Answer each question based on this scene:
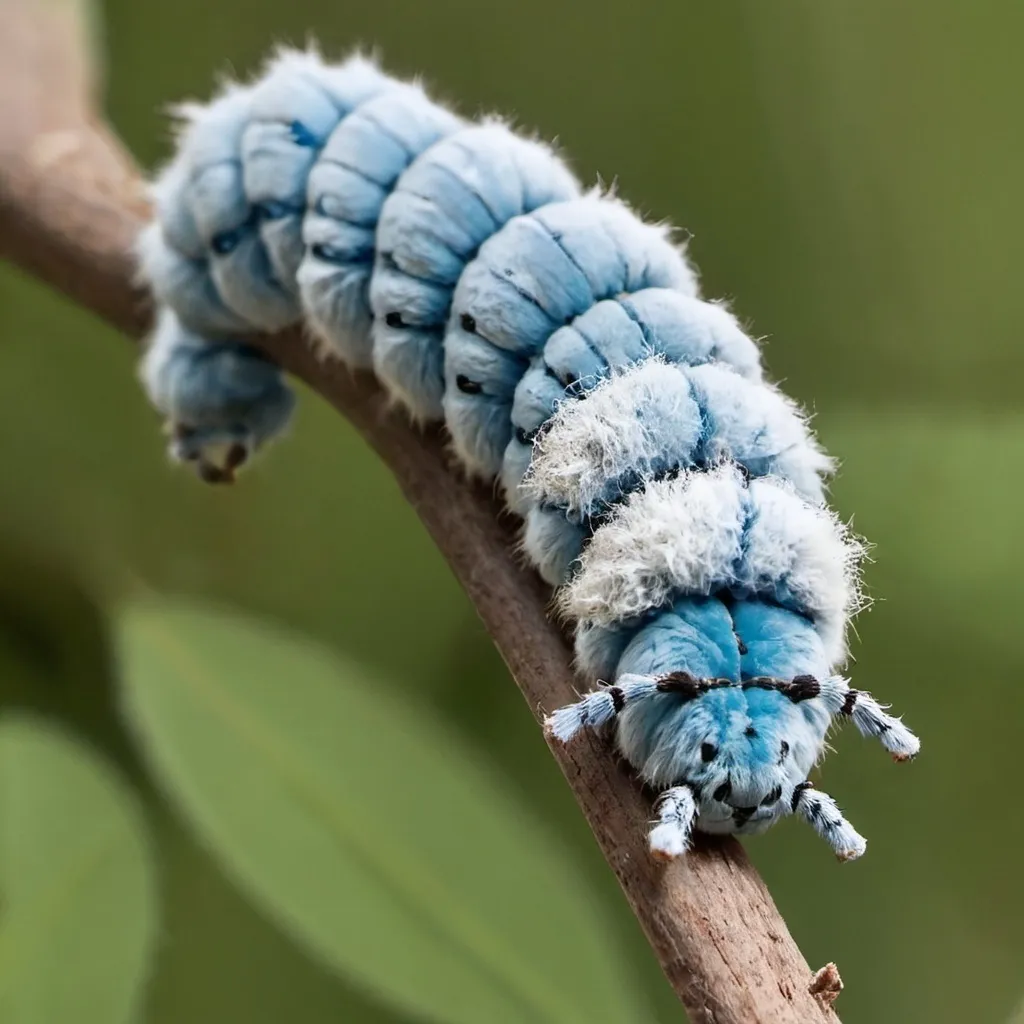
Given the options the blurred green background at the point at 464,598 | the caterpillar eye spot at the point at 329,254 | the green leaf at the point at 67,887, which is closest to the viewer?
the caterpillar eye spot at the point at 329,254

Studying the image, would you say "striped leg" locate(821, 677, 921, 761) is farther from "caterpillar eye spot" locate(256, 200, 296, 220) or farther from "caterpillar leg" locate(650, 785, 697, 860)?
"caterpillar eye spot" locate(256, 200, 296, 220)

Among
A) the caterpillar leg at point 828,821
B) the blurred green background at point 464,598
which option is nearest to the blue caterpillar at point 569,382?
the caterpillar leg at point 828,821

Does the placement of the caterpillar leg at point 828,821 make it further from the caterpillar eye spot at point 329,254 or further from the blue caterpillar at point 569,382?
the caterpillar eye spot at point 329,254

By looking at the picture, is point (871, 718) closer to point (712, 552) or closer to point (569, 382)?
point (712, 552)

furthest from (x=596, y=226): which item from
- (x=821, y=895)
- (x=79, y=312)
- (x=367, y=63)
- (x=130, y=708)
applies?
(x=79, y=312)

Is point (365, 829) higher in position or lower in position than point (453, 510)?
lower

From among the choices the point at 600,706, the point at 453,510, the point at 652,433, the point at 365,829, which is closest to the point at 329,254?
the point at 453,510
